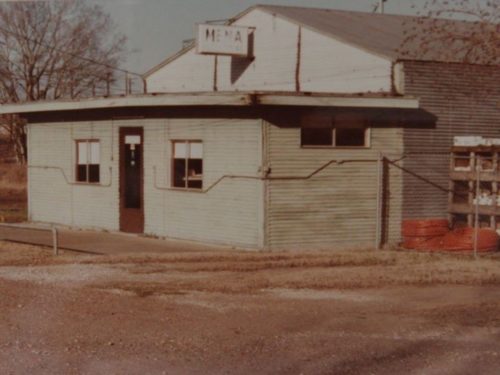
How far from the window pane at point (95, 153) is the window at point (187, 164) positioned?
2884 mm

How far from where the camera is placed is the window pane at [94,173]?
21.6 metres

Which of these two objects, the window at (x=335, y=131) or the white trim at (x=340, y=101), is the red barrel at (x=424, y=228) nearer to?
the window at (x=335, y=131)

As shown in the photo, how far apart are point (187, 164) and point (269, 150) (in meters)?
2.66

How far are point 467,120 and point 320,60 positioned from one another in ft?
14.3

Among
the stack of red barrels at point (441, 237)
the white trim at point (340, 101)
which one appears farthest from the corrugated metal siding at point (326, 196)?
the white trim at point (340, 101)

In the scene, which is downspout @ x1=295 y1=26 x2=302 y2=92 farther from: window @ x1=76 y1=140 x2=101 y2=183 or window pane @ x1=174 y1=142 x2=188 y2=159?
window @ x1=76 y1=140 x2=101 y2=183

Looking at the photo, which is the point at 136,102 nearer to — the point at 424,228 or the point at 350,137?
the point at 350,137

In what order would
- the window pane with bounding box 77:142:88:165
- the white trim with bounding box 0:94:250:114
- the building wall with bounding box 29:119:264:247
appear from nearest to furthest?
the white trim with bounding box 0:94:250:114, the building wall with bounding box 29:119:264:247, the window pane with bounding box 77:142:88:165

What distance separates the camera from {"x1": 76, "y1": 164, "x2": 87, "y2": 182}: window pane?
21984 millimetres

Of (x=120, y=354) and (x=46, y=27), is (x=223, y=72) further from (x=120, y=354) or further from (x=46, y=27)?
(x=46, y=27)

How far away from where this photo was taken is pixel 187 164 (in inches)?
758

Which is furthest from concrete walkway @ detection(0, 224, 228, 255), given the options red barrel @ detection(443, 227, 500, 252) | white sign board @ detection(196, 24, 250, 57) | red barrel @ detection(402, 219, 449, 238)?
white sign board @ detection(196, 24, 250, 57)

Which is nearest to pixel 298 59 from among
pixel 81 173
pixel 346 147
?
pixel 346 147

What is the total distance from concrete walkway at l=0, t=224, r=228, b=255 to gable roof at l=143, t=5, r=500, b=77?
6432mm
